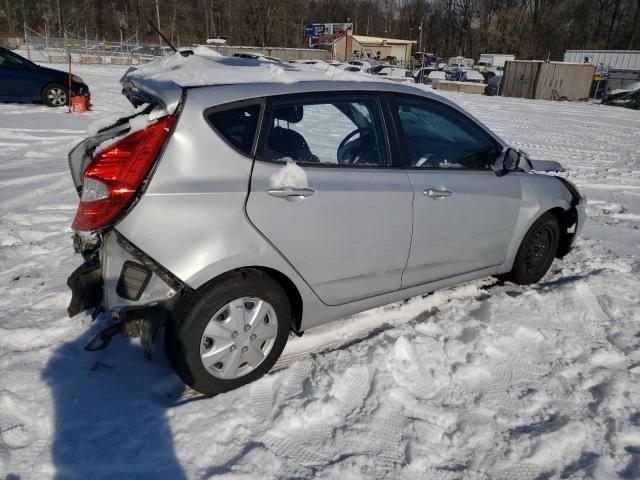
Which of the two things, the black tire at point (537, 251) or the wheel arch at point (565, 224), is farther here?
the wheel arch at point (565, 224)

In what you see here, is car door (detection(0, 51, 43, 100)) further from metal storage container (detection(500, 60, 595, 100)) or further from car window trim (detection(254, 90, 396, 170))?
metal storage container (detection(500, 60, 595, 100))

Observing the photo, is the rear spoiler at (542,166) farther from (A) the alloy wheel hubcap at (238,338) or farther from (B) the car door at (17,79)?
(B) the car door at (17,79)

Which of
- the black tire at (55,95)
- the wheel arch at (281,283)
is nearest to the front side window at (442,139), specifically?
the wheel arch at (281,283)

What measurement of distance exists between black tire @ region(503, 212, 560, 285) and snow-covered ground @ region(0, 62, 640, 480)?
119 mm

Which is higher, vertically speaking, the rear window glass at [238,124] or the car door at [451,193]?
the rear window glass at [238,124]

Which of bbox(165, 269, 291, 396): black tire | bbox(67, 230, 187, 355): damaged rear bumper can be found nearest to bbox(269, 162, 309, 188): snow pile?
bbox(165, 269, 291, 396): black tire

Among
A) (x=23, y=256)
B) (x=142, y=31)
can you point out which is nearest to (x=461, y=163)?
(x=23, y=256)

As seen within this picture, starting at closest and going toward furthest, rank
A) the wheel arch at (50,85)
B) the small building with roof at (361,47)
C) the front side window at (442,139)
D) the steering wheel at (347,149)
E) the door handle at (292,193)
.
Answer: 1. the door handle at (292,193)
2. the steering wheel at (347,149)
3. the front side window at (442,139)
4. the wheel arch at (50,85)
5. the small building with roof at (361,47)

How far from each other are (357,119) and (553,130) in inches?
496

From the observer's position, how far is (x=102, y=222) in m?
2.25

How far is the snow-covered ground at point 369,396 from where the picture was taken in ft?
7.32

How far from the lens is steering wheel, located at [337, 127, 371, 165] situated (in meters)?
2.84

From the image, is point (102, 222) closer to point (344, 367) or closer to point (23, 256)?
point (344, 367)

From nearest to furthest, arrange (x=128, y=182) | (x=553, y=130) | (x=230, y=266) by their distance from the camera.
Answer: (x=128, y=182) < (x=230, y=266) < (x=553, y=130)
